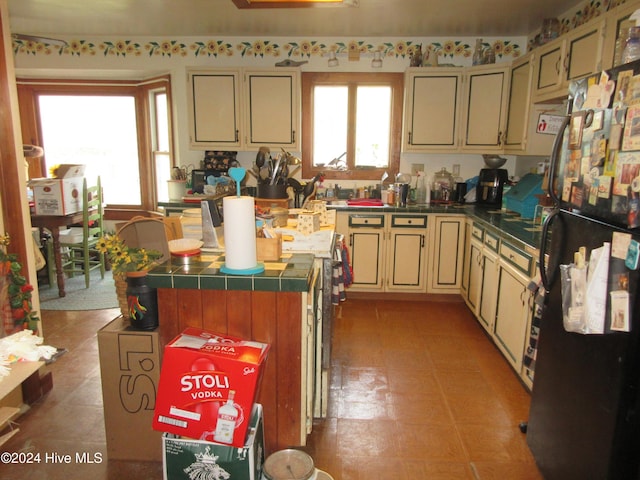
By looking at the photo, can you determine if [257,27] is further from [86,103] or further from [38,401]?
[38,401]

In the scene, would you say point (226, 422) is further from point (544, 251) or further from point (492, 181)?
point (492, 181)

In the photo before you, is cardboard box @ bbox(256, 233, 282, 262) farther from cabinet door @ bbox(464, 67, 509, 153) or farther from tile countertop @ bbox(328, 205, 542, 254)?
Result: cabinet door @ bbox(464, 67, 509, 153)

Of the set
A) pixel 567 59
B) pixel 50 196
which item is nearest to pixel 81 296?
pixel 50 196

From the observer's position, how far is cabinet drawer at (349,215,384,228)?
420 centimetres

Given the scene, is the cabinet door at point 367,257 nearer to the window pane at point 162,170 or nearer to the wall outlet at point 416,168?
the wall outlet at point 416,168

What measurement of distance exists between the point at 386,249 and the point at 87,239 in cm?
301

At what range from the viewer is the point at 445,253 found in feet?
13.8

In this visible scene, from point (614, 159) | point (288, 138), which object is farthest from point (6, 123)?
point (614, 159)

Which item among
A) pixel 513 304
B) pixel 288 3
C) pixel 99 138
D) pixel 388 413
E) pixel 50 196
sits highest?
pixel 288 3

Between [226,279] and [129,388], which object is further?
[129,388]

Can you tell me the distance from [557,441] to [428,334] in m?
1.73

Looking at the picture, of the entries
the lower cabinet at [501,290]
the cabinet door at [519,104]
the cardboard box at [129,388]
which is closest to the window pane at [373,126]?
the cabinet door at [519,104]

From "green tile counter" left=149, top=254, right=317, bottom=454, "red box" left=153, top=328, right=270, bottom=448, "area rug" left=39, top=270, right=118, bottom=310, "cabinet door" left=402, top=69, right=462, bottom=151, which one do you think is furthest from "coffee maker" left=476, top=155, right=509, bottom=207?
"area rug" left=39, top=270, right=118, bottom=310

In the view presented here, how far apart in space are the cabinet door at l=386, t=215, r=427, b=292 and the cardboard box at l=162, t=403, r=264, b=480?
275 centimetres
